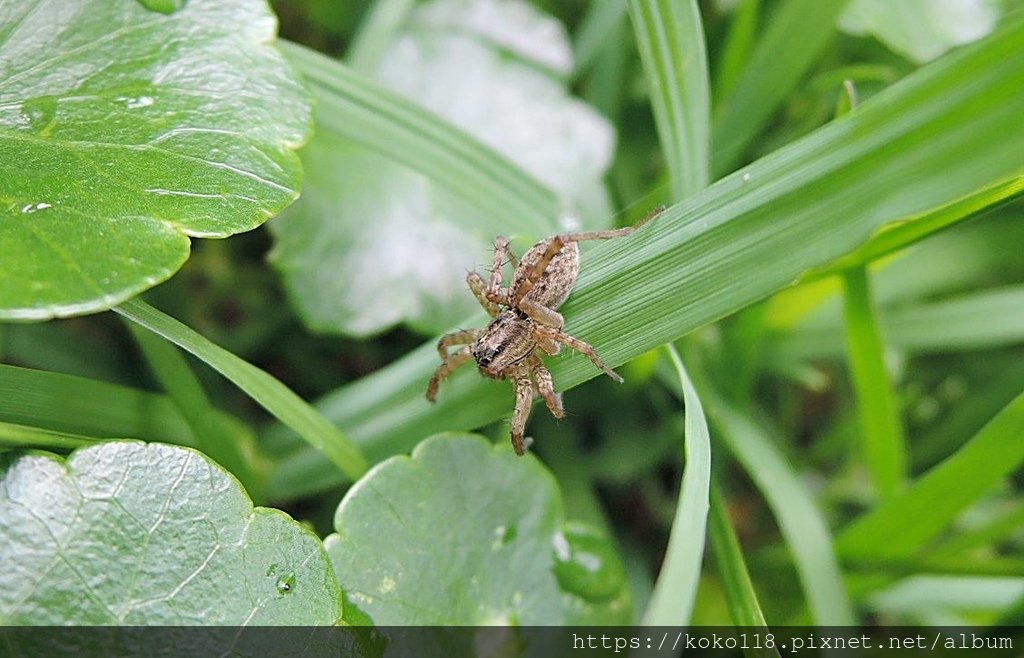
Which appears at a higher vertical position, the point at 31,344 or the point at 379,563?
the point at 379,563

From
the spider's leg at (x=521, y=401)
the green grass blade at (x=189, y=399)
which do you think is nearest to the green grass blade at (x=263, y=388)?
the green grass blade at (x=189, y=399)

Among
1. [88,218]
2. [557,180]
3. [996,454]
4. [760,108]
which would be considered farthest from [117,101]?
[996,454]

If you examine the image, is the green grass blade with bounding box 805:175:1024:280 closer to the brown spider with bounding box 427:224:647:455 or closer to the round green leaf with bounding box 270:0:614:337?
the brown spider with bounding box 427:224:647:455

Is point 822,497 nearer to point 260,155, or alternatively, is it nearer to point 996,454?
point 996,454

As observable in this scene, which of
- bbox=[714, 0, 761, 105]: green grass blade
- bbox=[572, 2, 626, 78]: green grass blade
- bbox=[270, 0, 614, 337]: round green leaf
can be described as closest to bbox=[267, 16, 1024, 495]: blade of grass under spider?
bbox=[270, 0, 614, 337]: round green leaf

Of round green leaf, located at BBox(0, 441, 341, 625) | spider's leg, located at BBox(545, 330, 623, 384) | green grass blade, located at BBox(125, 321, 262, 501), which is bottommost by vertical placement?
green grass blade, located at BBox(125, 321, 262, 501)

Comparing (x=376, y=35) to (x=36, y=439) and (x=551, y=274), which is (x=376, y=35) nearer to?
(x=551, y=274)

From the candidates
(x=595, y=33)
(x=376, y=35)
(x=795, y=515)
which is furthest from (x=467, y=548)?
(x=595, y=33)
